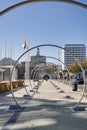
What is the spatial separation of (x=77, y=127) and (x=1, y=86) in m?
27.0

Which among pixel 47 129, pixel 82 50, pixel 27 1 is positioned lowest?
pixel 47 129

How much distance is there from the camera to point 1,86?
38062 millimetres

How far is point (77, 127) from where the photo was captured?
462 inches

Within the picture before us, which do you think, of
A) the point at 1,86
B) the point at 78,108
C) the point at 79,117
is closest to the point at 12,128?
the point at 79,117

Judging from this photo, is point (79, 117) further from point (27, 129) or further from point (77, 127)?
point (27, 129)

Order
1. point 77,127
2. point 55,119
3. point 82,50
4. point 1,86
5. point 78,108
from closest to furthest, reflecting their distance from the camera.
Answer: point 77,127 → point 55,119 → point 78,108 → point 1,86 → point 82,50

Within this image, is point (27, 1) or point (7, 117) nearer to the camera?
point (27, 1)

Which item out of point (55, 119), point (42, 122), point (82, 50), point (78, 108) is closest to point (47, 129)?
point (42, 122)

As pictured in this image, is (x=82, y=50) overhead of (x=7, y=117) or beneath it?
overhead

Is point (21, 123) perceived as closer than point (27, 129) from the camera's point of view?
No

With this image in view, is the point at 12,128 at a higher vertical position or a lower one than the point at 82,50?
lower

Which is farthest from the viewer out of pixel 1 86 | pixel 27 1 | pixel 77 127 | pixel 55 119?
pixel 1 86

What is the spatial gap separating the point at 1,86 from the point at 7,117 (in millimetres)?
23838

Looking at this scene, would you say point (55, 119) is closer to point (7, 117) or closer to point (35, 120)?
point (35, 120)
